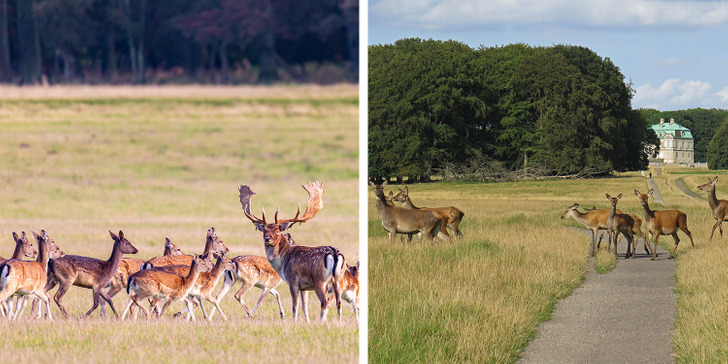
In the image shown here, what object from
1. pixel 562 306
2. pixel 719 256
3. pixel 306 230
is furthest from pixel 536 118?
pixel 306 230

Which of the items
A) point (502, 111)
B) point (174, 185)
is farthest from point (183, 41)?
point (502, 111)

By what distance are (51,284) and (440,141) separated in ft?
38.3

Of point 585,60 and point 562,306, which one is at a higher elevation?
point 585,60

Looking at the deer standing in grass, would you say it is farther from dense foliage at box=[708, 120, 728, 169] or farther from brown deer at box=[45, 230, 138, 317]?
dense foliage at box=[708, 120, 728, 169]

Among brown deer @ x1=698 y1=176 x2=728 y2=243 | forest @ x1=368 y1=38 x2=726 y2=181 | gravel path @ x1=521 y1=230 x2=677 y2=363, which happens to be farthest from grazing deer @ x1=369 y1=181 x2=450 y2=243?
brown deer @ x1=698 y1=176 x2=728 y2=243

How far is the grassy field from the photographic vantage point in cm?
504

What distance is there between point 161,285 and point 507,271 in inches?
226

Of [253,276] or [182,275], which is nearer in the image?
[182,275]

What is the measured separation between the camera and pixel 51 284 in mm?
5176

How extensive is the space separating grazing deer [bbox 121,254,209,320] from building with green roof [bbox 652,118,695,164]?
11.1m

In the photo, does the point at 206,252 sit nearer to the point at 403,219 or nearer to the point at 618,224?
the point at 403,219

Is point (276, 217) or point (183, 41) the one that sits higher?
point (183, 41)

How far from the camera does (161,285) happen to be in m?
5.07

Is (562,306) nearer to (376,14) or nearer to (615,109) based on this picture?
(615,109)
